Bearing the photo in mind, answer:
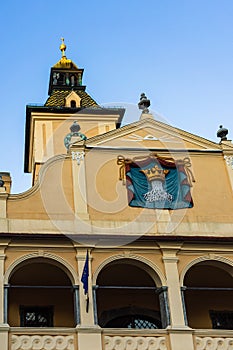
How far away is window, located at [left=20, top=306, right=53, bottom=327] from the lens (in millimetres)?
21844

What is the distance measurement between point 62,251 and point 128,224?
2022mm

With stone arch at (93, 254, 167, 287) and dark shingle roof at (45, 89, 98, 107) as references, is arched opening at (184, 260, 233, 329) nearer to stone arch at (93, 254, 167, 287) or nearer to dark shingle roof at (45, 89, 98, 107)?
stone arch at (93, 254, 167, 287)

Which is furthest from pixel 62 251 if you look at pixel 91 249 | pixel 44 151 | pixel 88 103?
pixel 88 103

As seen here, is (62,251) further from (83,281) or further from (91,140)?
(91,140)

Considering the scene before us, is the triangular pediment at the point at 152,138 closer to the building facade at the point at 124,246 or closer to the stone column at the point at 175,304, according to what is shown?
the building facade at the point at 124,246

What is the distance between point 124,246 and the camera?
70.2 feet

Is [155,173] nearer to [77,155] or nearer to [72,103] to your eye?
[77,155]

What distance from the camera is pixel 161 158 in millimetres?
23703

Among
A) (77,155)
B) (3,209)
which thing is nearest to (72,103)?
(77,155)

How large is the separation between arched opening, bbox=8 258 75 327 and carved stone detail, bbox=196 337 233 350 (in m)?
3.56

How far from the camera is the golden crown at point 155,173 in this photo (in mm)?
23172

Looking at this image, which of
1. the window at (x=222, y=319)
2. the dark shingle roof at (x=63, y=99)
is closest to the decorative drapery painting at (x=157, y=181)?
the window at (x=222, y=319)

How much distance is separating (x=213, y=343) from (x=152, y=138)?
22.2 feet

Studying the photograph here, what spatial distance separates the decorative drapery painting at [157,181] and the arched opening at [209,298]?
195 centimetres
